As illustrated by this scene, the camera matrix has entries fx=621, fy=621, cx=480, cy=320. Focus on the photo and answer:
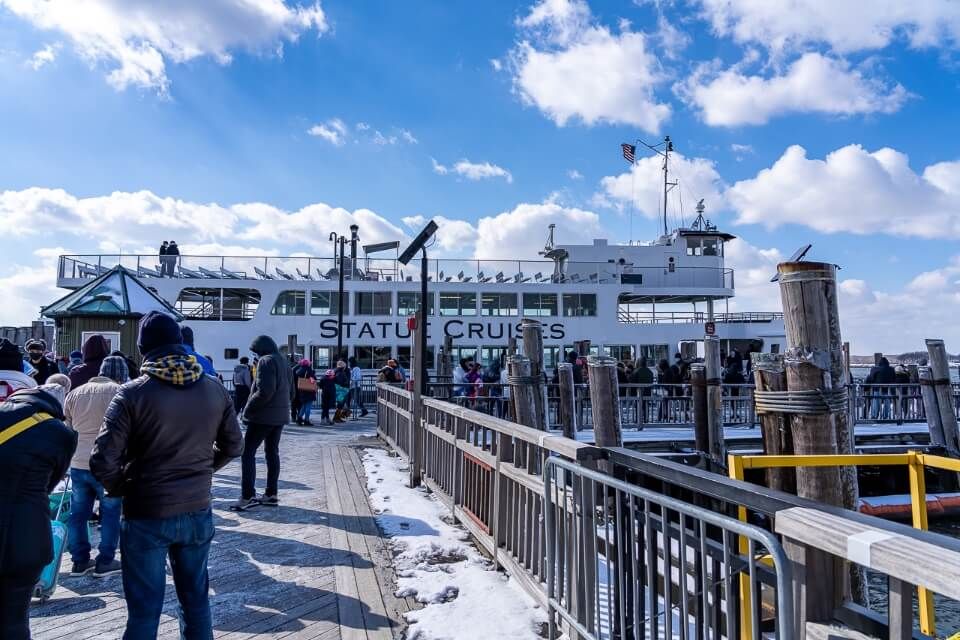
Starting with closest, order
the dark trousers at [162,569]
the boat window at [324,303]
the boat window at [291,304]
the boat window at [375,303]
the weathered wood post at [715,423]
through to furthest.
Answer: the dark trousers at [162,569]
the weathered wood post at [715,423]
the boat window at [291,304]
the boat window at [324,303]
the boat window at [375,303]

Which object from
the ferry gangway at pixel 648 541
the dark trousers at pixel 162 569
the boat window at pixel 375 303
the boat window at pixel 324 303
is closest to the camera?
the ferry gangway at pixel 648 541

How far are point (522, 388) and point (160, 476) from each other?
17.0 feet

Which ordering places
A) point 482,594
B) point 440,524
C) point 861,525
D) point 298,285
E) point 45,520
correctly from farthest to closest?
point 298,285 < point 440,524 < point 482,594 < point 45,520 < point 861,525

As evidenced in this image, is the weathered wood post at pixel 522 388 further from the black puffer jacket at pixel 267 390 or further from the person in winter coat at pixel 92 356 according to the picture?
the person in winter coat at pixel 92 356

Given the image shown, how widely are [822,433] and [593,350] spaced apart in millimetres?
23592

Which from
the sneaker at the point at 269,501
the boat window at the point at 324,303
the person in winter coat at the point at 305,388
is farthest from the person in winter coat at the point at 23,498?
the boat window at the point at 324,303

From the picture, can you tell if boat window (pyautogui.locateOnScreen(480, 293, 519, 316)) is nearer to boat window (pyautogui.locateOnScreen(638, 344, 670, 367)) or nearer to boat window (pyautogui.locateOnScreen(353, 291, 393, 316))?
boat window (pyautogui.locateOnScreen(353, 291, 393, 316))

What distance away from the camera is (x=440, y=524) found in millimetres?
6145

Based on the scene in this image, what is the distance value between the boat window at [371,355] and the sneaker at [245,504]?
18.2 meters

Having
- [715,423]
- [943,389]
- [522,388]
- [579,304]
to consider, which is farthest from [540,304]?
[522,388]

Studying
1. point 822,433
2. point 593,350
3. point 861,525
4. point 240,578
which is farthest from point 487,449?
point 593,350

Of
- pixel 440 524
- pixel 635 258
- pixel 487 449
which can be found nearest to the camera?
pixel 487 449

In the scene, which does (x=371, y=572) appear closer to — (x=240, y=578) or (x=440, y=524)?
(x=240, y=578)

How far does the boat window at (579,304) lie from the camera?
87.5 ft
